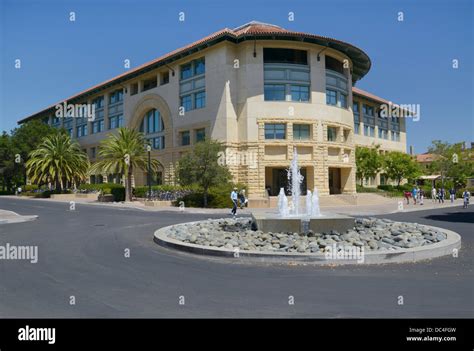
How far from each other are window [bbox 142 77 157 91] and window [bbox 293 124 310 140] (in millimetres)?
23034

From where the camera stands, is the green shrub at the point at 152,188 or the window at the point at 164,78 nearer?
the green shrub at the point at 152,188

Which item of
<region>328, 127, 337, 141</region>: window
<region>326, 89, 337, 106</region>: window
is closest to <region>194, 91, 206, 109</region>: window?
<region>326, 89, 337, 106</region>: window

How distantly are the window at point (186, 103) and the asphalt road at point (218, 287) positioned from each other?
3381cm

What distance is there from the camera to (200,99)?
4103 centimetres

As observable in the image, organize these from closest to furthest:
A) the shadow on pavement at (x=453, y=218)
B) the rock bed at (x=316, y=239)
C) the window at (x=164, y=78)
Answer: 1. the rock bed at (x=316, y=239)
2. the shadow on pavement at (x=453, y=218)
3. the window at (x=164, y=78)

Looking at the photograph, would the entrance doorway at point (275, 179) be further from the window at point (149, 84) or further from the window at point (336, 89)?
the window at point (149, 84)

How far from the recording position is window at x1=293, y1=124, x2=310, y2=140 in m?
37.8

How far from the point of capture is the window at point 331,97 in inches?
1582

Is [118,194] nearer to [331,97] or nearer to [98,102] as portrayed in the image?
[98,102]

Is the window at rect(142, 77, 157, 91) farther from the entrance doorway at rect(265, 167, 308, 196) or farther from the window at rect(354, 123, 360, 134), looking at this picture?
the window at rect(354, 123, 360, 134)

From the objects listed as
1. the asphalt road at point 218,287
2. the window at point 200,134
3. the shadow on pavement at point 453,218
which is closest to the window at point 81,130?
the window at point 200,134

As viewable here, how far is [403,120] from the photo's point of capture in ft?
227

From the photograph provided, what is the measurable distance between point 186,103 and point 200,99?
2.69 m
